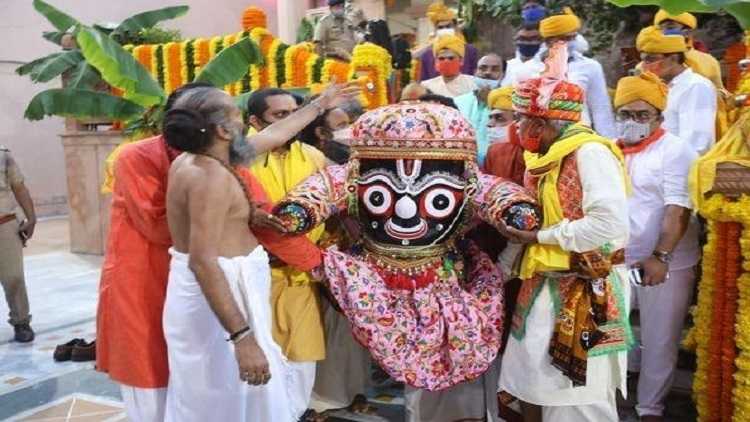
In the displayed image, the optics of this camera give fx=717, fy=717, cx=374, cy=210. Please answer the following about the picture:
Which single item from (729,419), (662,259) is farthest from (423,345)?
(729,419)

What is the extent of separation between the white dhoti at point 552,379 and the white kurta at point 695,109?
63.6 inches

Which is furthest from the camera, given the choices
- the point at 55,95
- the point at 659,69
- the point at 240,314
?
the point at 55,95

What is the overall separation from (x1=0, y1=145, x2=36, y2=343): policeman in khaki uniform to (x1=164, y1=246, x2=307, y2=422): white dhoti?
3.47 m

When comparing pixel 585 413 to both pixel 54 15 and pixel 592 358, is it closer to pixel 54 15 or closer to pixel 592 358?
pixel 592 358

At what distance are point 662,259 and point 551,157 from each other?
1.03 m

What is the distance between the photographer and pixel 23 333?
557 centimetres

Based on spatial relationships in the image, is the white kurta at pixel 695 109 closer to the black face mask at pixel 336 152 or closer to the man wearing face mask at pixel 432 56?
the black face mask at pixel 336 152

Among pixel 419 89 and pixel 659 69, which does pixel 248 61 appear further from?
pixel 659 69

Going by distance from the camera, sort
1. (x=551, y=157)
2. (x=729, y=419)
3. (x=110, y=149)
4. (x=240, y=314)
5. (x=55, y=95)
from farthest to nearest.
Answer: (x=110, y=149) → (x=55, y=95) → (x=729, y=419) → (x=551, y=157) → (x=240, y=314)

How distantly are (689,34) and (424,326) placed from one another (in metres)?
2.70

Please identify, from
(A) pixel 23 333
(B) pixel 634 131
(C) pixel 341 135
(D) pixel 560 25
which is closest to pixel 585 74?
(D) pixel 560 25

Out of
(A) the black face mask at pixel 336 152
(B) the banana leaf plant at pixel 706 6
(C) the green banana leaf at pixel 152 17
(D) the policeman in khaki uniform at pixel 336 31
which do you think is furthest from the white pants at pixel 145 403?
(D) the policeman in khaki uniform at pixel 336 31

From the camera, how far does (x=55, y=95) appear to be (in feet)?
15.4

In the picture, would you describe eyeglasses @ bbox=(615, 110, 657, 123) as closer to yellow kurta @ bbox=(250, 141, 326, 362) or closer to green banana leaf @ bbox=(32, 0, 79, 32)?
yellow kurta @ bbox=(250, 141, 326, 362)
